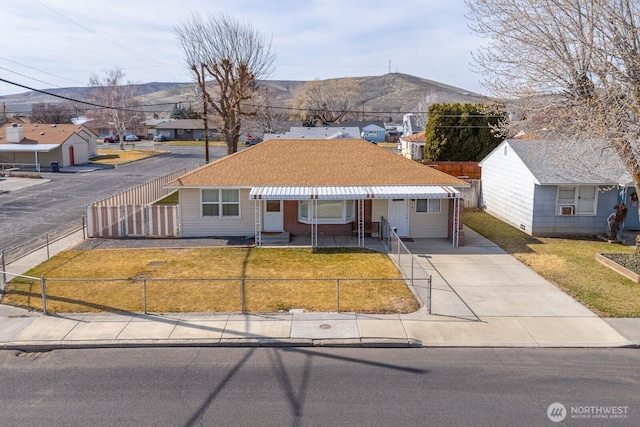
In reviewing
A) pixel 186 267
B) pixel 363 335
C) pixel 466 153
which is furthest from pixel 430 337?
pixel 466 153

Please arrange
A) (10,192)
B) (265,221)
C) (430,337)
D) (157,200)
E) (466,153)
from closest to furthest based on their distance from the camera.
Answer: (430,337)
(265,221)
(157,200)
(10,192)
(466,153)

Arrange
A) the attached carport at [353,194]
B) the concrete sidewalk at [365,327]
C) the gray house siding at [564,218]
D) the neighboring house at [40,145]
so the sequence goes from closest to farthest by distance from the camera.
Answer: the concrete sidewalk at [365,327]
the attached carport at [353,194]
the gray house siding at [564,218]
the neighboring house at [40,145]

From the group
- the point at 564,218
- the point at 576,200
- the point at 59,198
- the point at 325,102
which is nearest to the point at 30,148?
the point at 59,198

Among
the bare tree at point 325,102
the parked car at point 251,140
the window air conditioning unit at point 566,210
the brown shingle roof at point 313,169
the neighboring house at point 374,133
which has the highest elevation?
the bare tree at point 325,102

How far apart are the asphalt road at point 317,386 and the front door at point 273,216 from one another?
12.1 m

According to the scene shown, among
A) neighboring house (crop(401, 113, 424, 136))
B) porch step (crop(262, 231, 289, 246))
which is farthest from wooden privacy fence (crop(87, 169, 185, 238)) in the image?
neighboring house (crop(401, 113, 424, 136))

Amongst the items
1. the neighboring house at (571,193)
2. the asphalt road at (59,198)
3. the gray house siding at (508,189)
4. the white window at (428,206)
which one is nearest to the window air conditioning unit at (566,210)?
the neighboring house at (571,193)

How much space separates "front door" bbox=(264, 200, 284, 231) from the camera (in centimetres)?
2397

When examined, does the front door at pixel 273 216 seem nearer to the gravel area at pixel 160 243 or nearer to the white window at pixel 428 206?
the gravel area at pixel 160 243

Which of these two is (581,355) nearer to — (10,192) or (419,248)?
(419,248)

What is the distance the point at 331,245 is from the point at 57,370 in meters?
12.8

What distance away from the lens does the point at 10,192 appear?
37.9m

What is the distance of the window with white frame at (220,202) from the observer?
79.2 feet

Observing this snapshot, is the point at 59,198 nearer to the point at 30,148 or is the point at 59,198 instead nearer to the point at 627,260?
the point at 30,148
